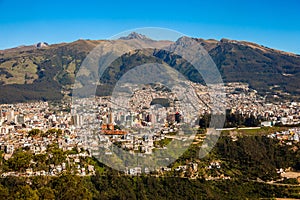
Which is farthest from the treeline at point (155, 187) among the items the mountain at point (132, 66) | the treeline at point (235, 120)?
the mountain at point (132, 66)

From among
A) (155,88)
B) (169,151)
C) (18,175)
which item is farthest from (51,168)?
(155,88)

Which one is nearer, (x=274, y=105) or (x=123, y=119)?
(x=123, y=119)

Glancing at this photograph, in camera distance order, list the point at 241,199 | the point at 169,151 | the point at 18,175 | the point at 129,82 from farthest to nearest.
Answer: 1. the point at 129,82
2. the point at 169,151
3. the point at 241,199
4. the point at 18,175

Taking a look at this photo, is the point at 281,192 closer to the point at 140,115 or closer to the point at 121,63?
the point at 140,115

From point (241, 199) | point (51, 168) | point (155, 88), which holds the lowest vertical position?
point (241, 199)

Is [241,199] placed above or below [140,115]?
below

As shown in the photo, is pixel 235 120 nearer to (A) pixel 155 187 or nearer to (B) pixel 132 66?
(A) pixel 155 187

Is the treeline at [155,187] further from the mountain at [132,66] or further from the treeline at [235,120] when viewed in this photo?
the mountain at [132,66]

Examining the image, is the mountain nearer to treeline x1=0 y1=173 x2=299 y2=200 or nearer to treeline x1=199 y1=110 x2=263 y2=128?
treeline x1=199 y1=110 x2=263 y2=128
